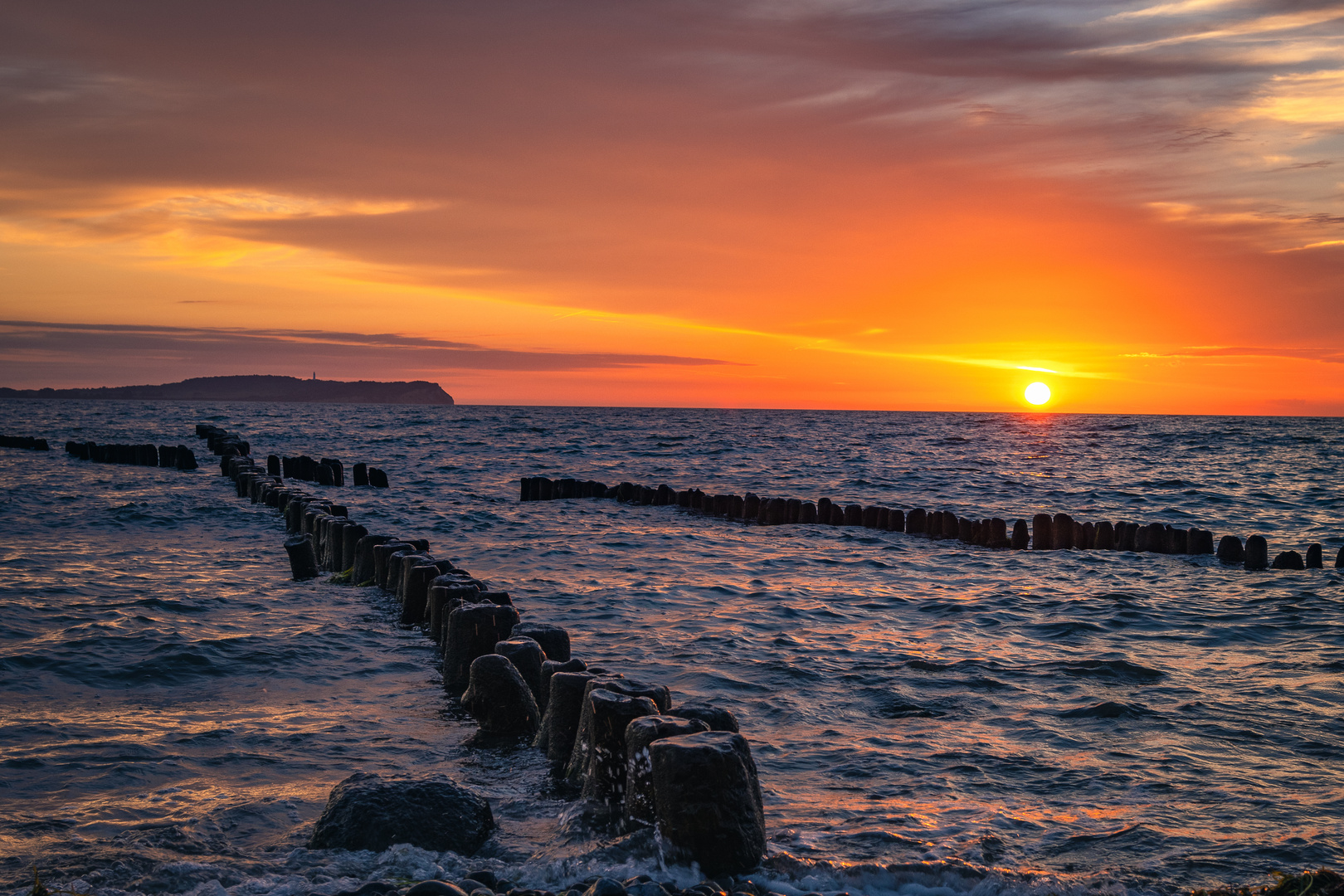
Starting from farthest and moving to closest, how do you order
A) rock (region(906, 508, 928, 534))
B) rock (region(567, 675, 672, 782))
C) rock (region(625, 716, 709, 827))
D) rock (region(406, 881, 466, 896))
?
rock (region(906, 508, 928, 534)) → rock (region(567, 675, 672, 782)) → rock (region(625, 716, 709, 827)) → rock (region(406, 881, 466, 896))

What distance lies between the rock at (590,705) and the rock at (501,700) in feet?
2.98

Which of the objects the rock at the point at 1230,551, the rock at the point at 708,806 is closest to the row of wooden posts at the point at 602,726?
the rock at the point at 708,806

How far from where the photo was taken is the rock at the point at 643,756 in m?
4.74

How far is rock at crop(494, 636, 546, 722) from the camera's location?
685cm

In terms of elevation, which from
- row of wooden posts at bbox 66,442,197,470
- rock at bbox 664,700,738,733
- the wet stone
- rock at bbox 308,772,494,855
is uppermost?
rock at bbox 664,700,738,733

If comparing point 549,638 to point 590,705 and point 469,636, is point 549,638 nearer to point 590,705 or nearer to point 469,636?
point 469,636

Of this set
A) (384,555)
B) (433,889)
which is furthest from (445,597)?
(433,889)

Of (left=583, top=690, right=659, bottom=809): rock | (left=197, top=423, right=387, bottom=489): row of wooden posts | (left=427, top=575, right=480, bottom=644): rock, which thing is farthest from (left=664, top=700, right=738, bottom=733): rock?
(left=197, top=423, right=387, bottom=489): row of wooden posts

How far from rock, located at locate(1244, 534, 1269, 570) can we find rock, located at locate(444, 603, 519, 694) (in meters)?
12.4

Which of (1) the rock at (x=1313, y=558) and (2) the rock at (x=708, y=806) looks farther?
(1) the rock at (x=1313, y=558)

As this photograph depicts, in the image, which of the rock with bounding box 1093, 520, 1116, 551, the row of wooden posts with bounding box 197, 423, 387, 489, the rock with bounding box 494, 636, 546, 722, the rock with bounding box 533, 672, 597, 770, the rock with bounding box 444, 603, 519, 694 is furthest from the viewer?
the row of wooden posts with bounding box 197, 423, 387, 489

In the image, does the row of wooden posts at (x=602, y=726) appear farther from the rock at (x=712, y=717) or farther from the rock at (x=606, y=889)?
the rock at (x=606, y=889)

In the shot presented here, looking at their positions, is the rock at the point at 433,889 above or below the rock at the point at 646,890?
above

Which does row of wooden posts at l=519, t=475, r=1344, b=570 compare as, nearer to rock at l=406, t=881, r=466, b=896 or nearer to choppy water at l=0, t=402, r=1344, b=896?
choppy water at l=0, t=402, r=1344, b=896
